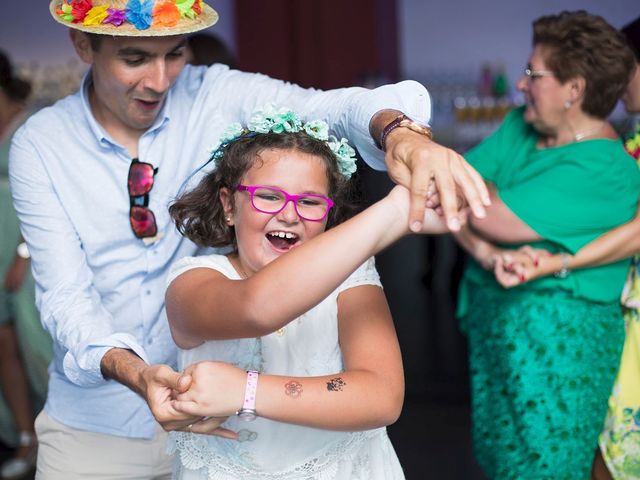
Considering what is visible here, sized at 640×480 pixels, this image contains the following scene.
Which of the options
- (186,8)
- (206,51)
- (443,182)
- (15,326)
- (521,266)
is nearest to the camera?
(443,182)

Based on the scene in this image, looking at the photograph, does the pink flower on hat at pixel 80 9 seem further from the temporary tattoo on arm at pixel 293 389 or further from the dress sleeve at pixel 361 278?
the temporary tattoo on arm at pixel 293 389

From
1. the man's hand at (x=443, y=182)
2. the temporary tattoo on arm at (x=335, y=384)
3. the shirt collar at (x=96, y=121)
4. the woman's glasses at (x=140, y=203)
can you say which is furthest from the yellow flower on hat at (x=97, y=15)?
the temporary tattoo on arm at (x=335, y=384)

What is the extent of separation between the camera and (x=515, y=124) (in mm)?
3357

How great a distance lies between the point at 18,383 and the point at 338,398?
3.16m

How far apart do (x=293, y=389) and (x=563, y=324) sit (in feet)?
4.95

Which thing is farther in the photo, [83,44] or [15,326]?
[15,326]

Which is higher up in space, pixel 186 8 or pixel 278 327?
pixel 186 8

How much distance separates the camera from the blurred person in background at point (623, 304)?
2938mm

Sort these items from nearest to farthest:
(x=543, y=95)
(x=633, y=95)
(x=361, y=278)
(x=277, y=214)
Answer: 1. (x=277, y=214)
2. (x=361, y=278)
3. (x=543, y=95)
4. (x=633, y=95)

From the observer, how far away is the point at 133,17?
88.1 inches

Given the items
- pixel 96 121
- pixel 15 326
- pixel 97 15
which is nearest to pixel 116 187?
pixel 96 121

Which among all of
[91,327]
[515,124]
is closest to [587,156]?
[515,124]

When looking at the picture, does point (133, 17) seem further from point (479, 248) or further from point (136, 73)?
point (479, 248)

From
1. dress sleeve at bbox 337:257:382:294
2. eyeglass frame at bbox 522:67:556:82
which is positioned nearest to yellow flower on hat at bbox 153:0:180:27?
dress sleeve at bbox 337:257:382:294
